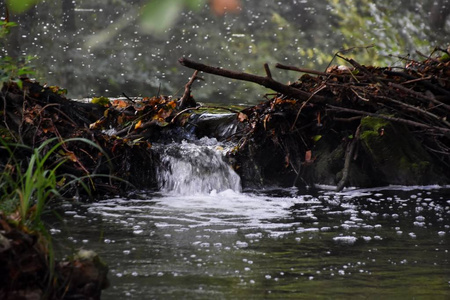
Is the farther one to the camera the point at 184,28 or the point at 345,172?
the point at 184,28

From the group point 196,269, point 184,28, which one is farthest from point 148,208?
point 184,28

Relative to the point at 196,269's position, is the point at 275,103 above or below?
above

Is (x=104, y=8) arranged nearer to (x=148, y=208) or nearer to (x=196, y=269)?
(x=148, y=208)

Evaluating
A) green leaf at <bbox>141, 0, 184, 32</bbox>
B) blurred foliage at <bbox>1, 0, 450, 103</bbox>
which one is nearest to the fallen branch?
green leaf at <bbox>141, 0, 184, 32</bbox>

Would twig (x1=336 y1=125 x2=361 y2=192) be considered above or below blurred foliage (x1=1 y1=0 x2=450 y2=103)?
below

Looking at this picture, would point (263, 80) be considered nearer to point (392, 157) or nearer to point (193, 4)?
point (392, 157)

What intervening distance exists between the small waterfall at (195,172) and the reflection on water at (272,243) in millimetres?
234

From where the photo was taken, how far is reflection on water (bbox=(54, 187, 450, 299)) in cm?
307

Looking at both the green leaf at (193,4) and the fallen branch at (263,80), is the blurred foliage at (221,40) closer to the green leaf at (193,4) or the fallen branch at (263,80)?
the fallen branch at (263,80)

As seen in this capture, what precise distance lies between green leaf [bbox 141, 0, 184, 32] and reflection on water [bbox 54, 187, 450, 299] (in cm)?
188

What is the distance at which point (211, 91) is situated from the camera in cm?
1441

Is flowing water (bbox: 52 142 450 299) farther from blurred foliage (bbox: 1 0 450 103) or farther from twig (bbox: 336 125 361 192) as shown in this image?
blurred foliage (bbox: 1 0 450 103)

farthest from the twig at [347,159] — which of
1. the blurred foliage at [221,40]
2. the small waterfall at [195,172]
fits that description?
the blurred foliage at [221,40]

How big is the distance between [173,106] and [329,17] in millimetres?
14636
